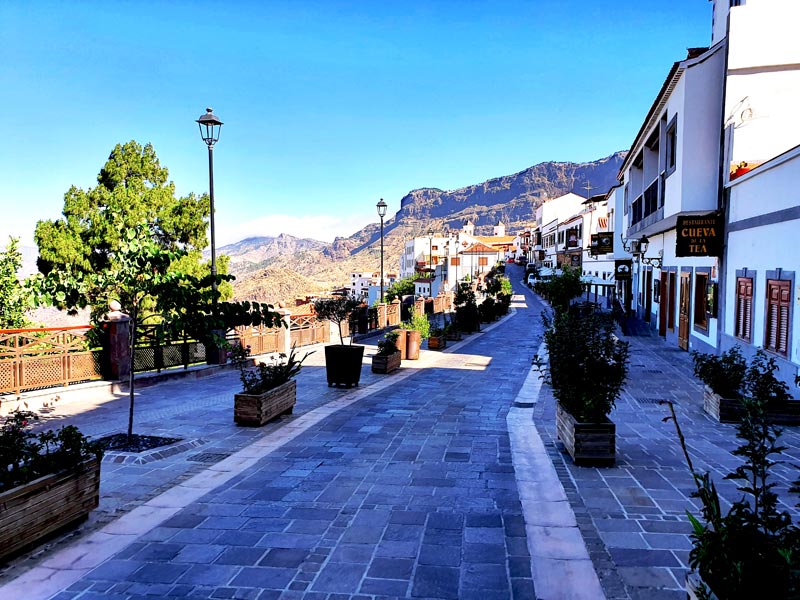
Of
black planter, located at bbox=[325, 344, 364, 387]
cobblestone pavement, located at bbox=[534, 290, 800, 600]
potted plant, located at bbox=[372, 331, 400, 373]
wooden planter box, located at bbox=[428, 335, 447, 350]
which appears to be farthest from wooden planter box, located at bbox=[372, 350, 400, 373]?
wooden planter box, located at bbox=[428, 335, 447, 350]

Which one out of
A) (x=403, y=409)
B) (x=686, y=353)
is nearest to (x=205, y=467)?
(x=403, y=409)

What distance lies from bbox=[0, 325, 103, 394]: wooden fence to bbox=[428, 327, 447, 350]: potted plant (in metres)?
11.1

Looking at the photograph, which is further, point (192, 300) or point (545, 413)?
point (545, 413)

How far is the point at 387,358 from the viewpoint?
14008 mm

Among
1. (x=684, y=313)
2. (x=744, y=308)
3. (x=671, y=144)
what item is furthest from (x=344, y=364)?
(x=684, y=313)

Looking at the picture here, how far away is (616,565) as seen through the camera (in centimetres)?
400

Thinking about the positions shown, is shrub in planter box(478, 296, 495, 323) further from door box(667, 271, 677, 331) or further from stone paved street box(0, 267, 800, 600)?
stone paved street box(0, 267, 800, 600)

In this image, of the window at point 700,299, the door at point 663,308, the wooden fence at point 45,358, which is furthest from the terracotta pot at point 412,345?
the door at point 663,308

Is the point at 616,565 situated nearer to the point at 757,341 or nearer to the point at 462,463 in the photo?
the point at 462,463

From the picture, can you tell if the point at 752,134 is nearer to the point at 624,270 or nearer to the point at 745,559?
the point at 745,559

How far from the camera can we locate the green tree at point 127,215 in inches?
822

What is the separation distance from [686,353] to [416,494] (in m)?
15.0

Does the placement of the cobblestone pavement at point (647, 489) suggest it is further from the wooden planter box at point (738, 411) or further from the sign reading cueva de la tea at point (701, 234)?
the sign reading cueva de la tea at point (701, 234)

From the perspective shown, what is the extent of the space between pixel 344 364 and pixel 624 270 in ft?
80.2
